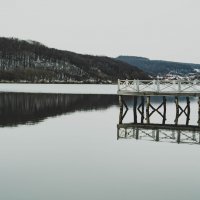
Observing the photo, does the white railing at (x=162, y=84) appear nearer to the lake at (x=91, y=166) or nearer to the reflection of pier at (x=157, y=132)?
the reflection of pier at (x=157, y=132)

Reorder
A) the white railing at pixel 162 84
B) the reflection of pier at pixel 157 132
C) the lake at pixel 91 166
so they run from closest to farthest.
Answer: the lake at pixel 91 166 → the reflection of pier at pixel 157 132 → the white railing at pixel 162 84

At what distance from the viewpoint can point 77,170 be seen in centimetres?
1914

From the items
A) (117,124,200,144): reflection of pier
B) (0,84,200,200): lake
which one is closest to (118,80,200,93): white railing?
(117,124,200,144): reflection of pier

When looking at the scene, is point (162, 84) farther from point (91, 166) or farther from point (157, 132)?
point (91, 166)

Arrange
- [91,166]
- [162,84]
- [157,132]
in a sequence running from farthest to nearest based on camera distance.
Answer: [162,84] < [157,132] < [91,166]

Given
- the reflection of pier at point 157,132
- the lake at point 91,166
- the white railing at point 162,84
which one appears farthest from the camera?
the white railing at point 162,84

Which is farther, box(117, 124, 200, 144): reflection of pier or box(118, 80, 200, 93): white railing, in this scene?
box(118, 80, 200, 93): white railing

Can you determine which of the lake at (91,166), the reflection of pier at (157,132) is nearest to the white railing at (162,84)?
the reflection of pier at (157,132)

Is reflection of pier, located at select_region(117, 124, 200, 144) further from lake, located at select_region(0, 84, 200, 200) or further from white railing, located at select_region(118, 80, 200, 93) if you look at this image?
white railing, located at select_region(118, 80, 200, 93)

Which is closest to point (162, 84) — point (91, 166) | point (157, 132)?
point (157, 132)

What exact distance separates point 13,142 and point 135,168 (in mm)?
10001

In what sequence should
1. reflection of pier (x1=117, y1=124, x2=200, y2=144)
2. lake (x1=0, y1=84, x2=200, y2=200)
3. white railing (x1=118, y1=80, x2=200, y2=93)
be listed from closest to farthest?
lake (x1=0, y1=84, x2=200, y2=200)
reflection of pier (x1=117, y1=124, x2=200, y2=144)
white railing (x1=118, y1=80, x2=200, y2=93)

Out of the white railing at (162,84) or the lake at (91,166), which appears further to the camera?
the white railing at (162,84)

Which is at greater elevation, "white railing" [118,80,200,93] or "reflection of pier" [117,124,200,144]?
"white railing" [118,80,200,93]
